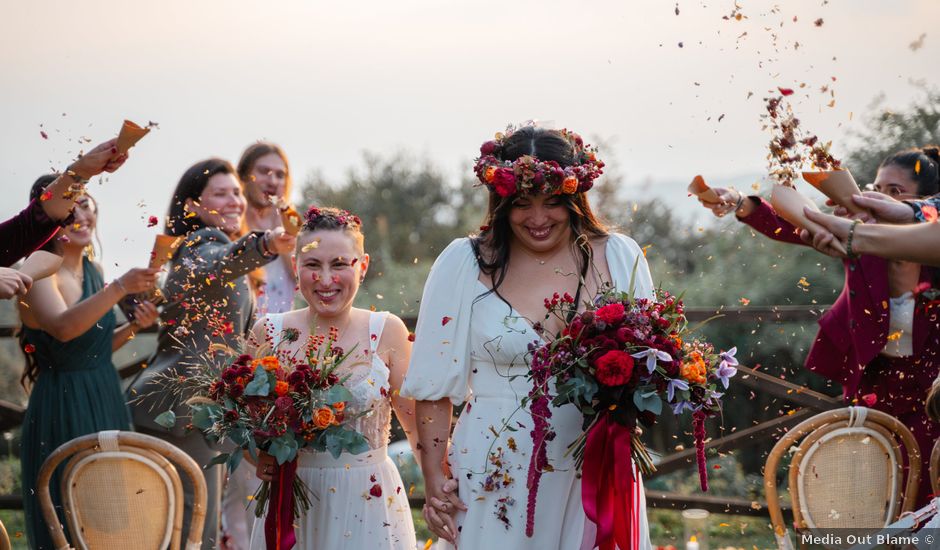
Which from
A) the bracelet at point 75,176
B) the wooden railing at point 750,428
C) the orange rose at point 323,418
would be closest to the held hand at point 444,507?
the orange rose at point 323,418

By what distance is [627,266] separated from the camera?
3.41 metres

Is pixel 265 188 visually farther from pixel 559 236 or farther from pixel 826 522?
pixel 826 522

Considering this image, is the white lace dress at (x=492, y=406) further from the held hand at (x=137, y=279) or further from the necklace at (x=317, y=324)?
the held hand at (x=137, y=279)

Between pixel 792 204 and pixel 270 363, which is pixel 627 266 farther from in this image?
pixel 270 363

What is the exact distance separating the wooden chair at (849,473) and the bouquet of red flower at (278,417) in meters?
1.67

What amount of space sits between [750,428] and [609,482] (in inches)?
127

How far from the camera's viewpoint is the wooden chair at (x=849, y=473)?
3.76 meters

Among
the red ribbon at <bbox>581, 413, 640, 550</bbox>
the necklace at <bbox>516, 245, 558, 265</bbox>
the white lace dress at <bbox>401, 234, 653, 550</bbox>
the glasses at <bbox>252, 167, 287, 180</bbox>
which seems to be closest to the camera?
the red ribbon at <bbox>581, 413, 640, 550</bbox>

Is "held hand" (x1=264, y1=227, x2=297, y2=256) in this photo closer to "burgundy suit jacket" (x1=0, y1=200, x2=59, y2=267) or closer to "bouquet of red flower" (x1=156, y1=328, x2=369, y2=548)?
"burgundy suit jacket" (x1=0, y1=200, x2=59, y2=267)

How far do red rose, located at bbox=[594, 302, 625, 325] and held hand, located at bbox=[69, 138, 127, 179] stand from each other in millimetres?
2081

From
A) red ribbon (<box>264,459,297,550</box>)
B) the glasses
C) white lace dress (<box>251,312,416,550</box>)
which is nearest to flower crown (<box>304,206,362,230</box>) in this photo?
white lace dress (<box>251,312,416,550</box>)

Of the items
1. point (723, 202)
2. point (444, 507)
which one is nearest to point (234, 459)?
point (444, 507)

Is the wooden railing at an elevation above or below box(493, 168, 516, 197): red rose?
below

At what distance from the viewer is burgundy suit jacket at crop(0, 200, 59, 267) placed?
3.89 m
